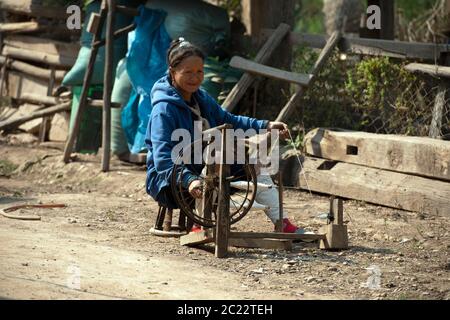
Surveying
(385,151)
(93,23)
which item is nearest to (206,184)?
(385,151)

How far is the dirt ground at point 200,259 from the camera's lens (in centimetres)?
553

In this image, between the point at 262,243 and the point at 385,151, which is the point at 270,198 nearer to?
the point at 262,243

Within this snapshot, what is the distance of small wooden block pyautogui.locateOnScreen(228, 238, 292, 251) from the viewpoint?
6629 mm

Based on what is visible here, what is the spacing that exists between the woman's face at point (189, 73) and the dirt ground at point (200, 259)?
3.66ft

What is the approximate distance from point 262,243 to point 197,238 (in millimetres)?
444

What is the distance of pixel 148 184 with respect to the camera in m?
6.98

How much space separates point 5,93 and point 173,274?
29.0 ft

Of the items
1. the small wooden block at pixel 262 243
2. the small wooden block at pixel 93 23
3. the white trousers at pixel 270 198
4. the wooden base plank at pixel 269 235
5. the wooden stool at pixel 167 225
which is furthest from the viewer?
the small wooden block at pixel 93 23

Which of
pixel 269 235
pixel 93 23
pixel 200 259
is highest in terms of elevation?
pixel 93 23

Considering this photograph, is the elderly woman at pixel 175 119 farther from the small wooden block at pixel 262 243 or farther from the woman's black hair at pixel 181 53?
the small wooden block at pixel 262 243

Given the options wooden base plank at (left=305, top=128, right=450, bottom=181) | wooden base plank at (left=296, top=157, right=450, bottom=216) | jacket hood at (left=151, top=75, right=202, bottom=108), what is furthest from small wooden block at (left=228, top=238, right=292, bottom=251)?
wooden base plank at (left=305, top=128, right=450, bottom=181)

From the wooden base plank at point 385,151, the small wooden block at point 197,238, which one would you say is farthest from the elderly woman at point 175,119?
the wooden base plank at point 385,151

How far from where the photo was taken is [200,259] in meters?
6.44
